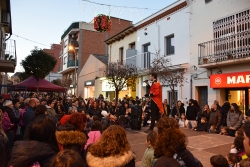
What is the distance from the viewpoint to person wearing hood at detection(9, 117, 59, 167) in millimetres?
2602

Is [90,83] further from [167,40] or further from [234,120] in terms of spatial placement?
[234,120]

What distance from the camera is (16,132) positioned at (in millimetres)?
6660

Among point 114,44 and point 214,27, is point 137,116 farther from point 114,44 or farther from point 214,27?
point 114,44

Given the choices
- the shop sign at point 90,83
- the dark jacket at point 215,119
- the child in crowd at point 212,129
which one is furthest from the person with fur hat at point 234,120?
the shop sign at point 90,83

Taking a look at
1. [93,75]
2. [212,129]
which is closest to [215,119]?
[212,129]

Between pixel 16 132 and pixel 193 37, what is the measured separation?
11160 millimetres

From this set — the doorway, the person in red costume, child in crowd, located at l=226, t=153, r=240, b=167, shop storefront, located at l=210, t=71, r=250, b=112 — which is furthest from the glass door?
child in crowd, located at l=226, t=153, r=240, b=167

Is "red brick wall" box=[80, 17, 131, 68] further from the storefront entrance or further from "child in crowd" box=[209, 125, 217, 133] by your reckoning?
"child in crowd" box=[209, 125, 217, 133]

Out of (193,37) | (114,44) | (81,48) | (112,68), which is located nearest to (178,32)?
(193,37)

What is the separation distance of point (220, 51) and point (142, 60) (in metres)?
7.76

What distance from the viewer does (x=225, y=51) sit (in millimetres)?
11984

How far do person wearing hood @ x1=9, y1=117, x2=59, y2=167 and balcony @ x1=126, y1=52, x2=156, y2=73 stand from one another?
14962mm

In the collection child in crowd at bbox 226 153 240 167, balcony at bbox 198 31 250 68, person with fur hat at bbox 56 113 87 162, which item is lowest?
child in crowd at bbox 226 153 240 167

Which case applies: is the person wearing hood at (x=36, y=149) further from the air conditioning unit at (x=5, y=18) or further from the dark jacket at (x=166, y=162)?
the air conditioning unit at (x=5, y=18)
